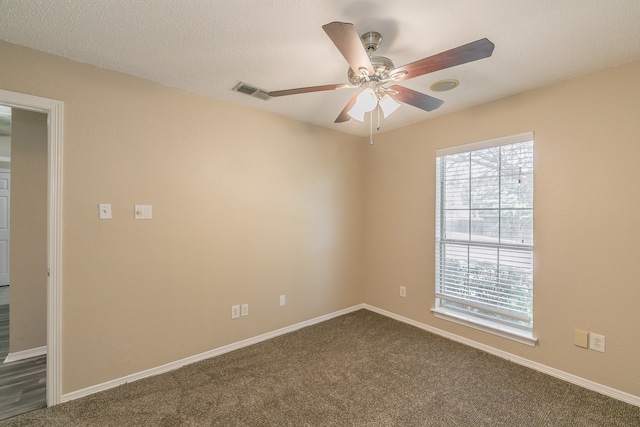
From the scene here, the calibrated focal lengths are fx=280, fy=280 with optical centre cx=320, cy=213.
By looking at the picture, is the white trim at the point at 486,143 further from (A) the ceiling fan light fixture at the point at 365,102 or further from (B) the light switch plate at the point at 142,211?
(B) the light switch plate at the point at 142,211

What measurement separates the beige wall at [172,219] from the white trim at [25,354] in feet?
3.61

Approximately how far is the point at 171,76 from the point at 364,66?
1.59 m

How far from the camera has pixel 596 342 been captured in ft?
6.77

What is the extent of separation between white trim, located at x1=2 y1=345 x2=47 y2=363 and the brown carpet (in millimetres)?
1049

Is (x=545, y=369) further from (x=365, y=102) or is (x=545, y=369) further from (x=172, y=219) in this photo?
(x=172, y=219)

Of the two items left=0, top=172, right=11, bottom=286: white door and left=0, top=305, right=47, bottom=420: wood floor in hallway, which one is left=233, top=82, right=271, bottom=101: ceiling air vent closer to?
left=0, top=305, right=47, bottom=420: wood floor in hallway

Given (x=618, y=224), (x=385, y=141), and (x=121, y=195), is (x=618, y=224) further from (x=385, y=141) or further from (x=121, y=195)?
(x=121, y=195)

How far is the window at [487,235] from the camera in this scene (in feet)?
8.00

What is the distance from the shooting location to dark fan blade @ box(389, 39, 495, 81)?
1.20 metres

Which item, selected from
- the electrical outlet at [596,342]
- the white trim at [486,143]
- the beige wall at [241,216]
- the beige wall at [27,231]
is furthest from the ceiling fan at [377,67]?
the beige wall at [27,231]

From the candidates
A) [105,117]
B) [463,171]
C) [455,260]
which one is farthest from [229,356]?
[463,171]

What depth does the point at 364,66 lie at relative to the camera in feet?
4.79

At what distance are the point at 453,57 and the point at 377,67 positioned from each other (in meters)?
0.45

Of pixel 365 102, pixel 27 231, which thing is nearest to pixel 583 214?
pixel 365 102
